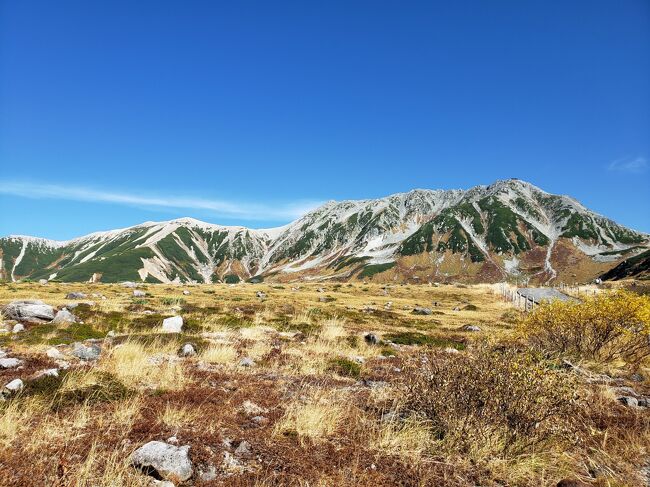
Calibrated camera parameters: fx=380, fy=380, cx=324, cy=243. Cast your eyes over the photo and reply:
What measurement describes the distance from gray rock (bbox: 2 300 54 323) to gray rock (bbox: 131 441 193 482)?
1797cm

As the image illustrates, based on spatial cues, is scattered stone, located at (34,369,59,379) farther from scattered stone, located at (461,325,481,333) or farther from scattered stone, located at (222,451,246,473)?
scattered stone, located at (461,325,481,333)

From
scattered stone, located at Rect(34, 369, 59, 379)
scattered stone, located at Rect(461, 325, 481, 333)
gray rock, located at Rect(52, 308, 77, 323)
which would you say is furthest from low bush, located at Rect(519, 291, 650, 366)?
gray rock, located at Rect(52, 308, 77, 323)

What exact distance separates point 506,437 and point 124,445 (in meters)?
6.66

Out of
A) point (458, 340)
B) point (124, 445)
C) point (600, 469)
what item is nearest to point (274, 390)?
point (124, 445)

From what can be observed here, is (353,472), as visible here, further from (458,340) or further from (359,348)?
(458,340)

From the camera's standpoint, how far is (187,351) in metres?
13.8

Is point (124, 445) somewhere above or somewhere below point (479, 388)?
below

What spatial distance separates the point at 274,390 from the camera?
32.3 feet

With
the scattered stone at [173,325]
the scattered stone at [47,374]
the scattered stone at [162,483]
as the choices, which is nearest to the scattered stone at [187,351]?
the scattered stone at [173,325]

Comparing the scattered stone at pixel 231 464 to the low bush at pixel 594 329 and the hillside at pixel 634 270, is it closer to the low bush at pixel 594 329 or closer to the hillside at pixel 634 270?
the low bush at pixel 594 329

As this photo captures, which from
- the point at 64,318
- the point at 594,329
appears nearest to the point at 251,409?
the point at 594,329

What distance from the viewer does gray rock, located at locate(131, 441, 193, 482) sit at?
5.43 meters

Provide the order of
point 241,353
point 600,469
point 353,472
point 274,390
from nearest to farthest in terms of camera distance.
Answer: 1. point 353,472
2. point 600,469
3. point 274,390
4. point 241,353

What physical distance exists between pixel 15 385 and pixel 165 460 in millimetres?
5068
